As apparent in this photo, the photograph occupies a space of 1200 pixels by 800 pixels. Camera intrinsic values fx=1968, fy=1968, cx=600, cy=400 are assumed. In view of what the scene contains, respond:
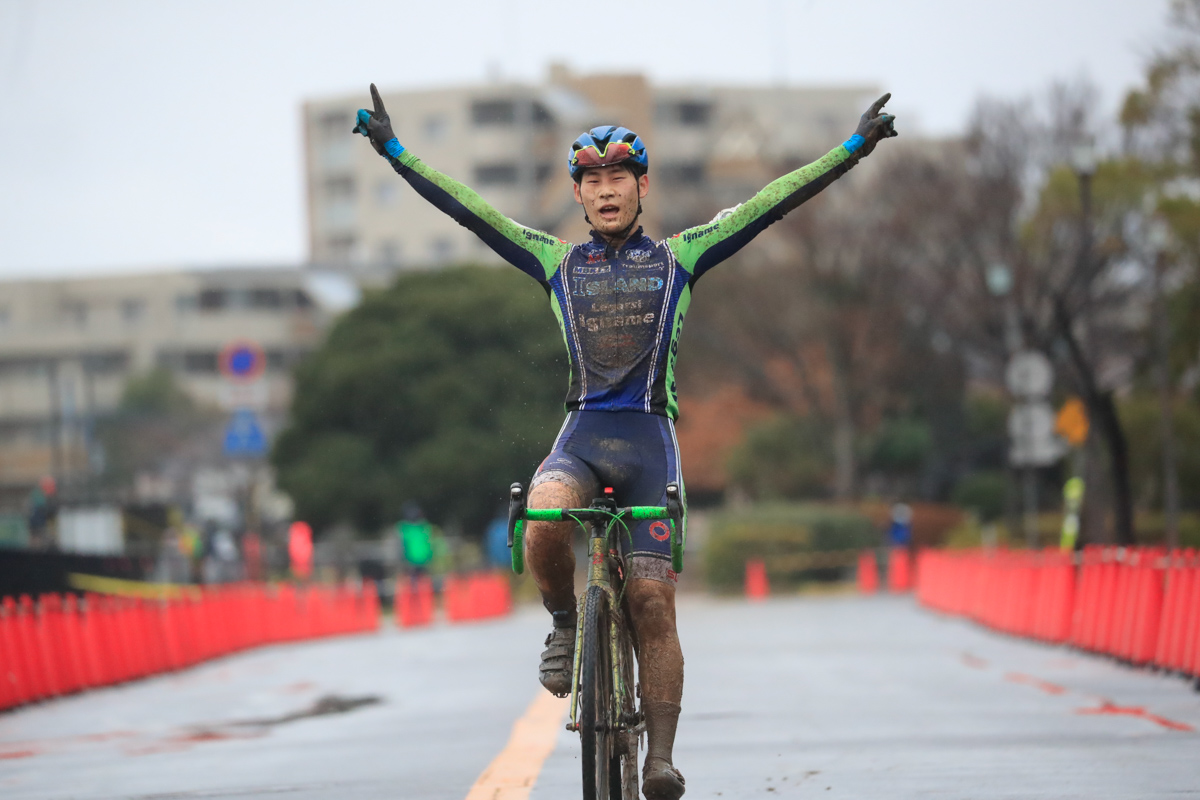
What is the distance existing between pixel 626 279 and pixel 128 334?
290ft

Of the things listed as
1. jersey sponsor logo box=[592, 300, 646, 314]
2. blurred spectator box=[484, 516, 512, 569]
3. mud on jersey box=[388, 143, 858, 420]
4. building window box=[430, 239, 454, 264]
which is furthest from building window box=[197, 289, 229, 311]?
jersey sponsor logo box=[592, 300, 646, 314]

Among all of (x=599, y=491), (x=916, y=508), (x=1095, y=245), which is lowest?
(x=916, y=508)

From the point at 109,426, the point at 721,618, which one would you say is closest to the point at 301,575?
the point at 721,618

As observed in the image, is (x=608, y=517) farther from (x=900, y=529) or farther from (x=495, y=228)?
(x=900, y=529)

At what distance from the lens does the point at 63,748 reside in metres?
11.3

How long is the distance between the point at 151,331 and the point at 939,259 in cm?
5509

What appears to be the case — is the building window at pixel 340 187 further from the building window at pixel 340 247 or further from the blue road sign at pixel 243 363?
the blue road sign at pixel 243 363

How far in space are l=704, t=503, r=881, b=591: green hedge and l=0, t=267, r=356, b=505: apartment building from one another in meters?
48.4

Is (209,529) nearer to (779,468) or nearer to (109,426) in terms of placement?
(779,468)

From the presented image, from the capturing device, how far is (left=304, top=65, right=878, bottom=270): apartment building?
86.1 metres

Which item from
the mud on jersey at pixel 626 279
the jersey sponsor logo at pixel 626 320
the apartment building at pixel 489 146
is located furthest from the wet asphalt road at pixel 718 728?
the apartment building at pixel 489 146

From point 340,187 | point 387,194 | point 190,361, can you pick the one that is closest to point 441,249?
point 387,194

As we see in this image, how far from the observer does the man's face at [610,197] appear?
6820 millimetres

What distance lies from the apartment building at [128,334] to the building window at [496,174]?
30.8 ft
